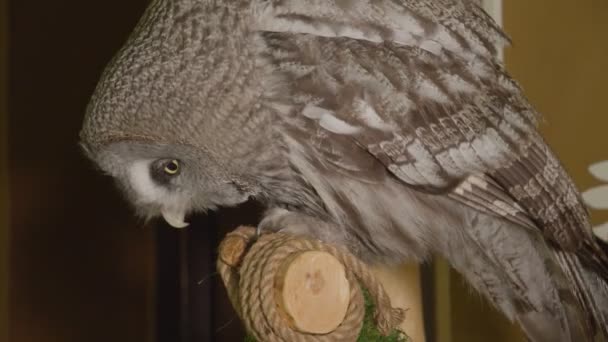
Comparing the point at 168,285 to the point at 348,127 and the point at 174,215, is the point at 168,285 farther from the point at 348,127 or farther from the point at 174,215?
the point at 348,127

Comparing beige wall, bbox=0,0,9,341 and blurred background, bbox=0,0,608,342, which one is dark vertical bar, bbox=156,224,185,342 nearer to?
blurred background, bbox=0,0,608,342

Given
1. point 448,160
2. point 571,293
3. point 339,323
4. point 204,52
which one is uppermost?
point 204,52

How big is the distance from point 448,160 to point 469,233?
0.18m

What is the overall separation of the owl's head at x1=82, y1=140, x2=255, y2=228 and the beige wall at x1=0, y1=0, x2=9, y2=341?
870mm

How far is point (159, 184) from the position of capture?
3.91ft

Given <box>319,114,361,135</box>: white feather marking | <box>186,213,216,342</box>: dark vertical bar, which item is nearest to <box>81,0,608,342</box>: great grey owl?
<box>319,114,361,135</box>: white feather marking

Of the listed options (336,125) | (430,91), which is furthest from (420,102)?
(336,125)

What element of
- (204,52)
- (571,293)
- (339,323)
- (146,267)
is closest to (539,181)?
(571,293)

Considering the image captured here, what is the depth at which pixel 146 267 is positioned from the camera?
2.05 m

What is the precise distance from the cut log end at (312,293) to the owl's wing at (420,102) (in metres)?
0.18

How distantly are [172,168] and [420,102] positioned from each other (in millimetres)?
410

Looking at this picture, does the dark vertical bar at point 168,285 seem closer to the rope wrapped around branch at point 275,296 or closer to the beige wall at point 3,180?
the beige wall at point 3,180

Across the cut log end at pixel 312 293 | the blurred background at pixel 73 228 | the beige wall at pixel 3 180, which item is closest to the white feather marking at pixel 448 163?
the cut log end at pixel 312 293

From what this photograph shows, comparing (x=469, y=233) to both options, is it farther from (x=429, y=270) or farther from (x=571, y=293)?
(x=429, y=270)
